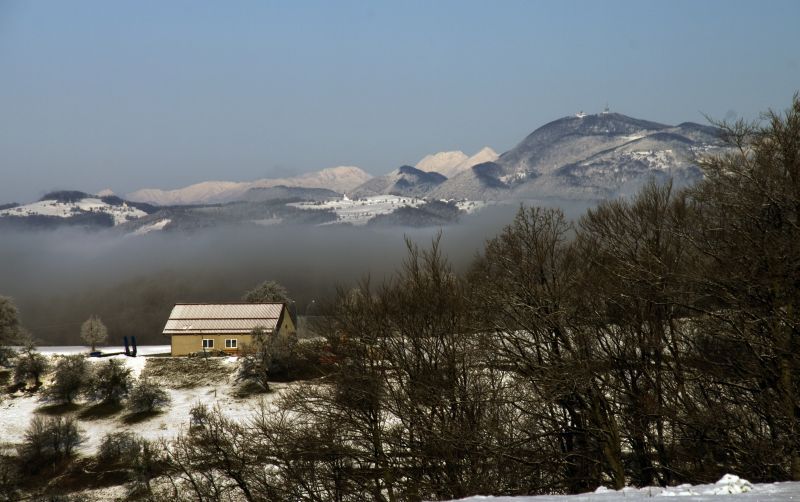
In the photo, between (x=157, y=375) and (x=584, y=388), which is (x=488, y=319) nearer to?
(x=584, y=388)

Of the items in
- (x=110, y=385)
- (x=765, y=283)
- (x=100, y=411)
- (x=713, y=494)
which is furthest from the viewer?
(x=110, y=385)

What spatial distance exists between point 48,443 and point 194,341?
2980 centimetres

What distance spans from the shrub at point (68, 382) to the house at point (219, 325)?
50.0 ft

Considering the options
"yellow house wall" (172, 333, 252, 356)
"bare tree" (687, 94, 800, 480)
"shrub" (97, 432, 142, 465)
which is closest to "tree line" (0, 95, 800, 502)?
"bare tree" (687, 94, 800, 480)

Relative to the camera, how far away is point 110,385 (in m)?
60.5

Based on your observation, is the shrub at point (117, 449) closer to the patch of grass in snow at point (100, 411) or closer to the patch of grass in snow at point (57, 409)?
the patch of grass in snow at point (100, 411)

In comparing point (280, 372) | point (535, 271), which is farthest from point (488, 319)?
point (280, 372)

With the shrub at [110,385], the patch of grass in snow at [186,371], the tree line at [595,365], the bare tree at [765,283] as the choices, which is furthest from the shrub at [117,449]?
the bare tree at [765,283]

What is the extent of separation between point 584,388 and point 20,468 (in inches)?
1596

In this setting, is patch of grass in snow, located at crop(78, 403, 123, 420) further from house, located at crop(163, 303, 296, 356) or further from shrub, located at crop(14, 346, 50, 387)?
house, located at crop(163, 303, 296, 356)

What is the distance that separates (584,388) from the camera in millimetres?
20781

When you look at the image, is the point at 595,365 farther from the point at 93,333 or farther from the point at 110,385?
the point at 93,333

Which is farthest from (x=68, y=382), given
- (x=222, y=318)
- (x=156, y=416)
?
(x=222, y=318)

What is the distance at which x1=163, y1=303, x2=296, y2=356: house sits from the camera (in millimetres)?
78188
